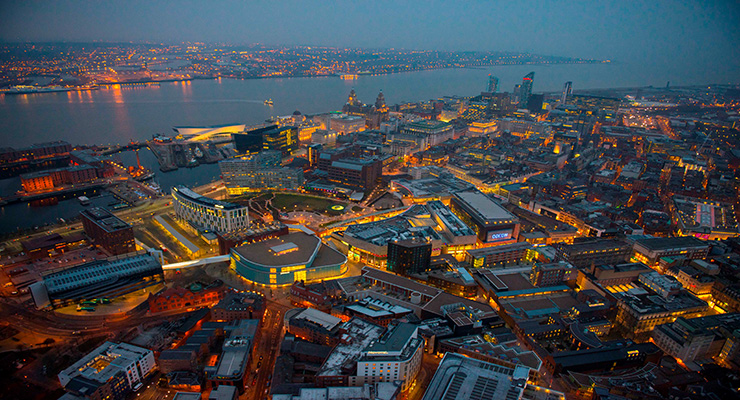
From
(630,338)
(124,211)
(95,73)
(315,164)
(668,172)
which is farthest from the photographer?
(95,73)

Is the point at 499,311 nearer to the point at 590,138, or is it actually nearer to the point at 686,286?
the point at 686,286

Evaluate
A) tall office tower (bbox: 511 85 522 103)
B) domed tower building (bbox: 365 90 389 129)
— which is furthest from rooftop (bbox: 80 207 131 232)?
tall office tower (bbox: 511 85 522 103)

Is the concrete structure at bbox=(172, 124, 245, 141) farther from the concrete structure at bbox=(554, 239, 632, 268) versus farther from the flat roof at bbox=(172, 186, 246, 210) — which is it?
the concrete structure at bbox=(554, 239, 632, 268)

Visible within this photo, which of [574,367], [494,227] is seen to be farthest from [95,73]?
[574,367]

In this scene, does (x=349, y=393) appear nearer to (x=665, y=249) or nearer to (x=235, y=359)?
(x=235, y=359)

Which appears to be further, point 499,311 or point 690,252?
point 690,252

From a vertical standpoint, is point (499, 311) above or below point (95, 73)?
below

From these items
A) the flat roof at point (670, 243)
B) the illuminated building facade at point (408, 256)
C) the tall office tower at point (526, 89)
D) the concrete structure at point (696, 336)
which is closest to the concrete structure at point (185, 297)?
the illuminated building facade at point (408, 256)

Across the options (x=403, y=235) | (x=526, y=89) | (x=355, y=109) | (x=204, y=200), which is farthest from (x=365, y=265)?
(x=526, y=89)
